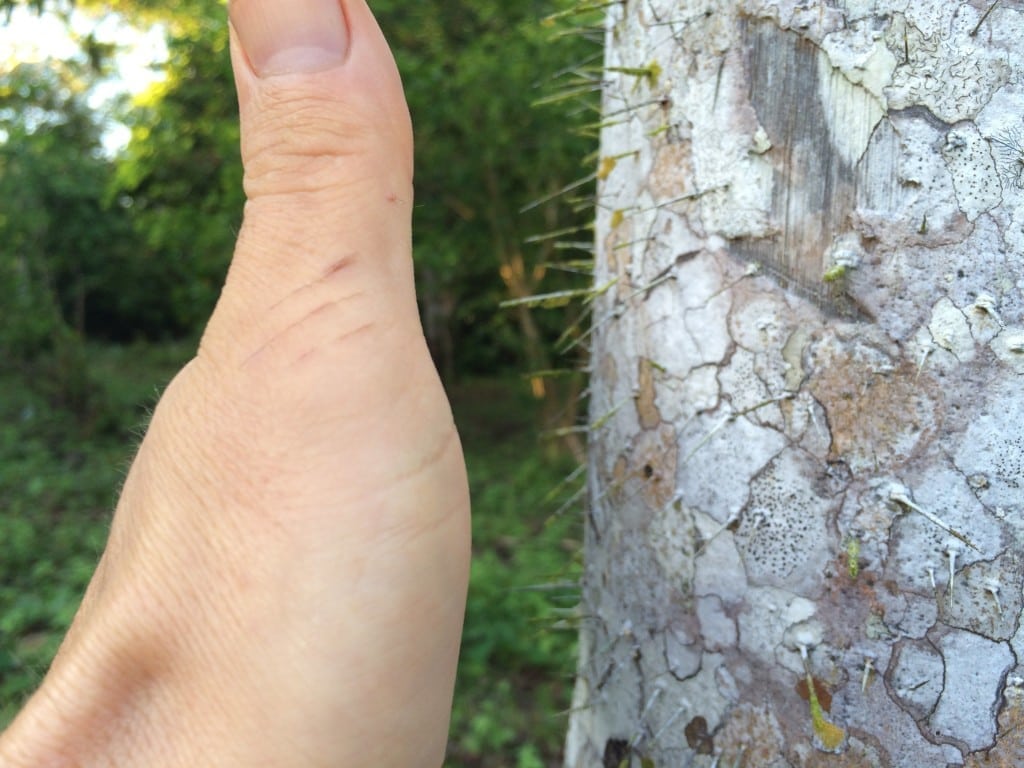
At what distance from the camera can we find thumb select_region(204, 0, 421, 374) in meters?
0.94

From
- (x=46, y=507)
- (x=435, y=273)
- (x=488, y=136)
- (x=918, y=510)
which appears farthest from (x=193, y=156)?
(x=918, y=510)

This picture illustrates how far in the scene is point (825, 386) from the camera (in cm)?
103

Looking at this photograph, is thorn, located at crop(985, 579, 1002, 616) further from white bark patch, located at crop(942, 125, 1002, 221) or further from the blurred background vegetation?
the blurred background vegetation

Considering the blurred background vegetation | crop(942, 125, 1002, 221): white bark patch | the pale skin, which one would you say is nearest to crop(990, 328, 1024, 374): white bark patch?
crop(942, 125, 1002, 221): white bark patch

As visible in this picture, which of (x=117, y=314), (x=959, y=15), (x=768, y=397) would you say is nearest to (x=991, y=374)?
(x=768, y=397)

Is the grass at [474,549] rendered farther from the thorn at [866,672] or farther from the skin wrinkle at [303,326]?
the thorn at [866,672]

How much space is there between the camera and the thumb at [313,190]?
936 millimetres

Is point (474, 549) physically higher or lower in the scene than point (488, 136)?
lower

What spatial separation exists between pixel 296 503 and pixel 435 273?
302 inches

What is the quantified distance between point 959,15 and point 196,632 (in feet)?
3.58

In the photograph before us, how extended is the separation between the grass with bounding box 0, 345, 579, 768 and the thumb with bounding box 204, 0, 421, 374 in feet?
1.35

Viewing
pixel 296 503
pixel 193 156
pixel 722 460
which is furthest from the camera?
pixel 193 156

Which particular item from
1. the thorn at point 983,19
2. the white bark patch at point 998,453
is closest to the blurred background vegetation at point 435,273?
the white bark patch at point 998,453

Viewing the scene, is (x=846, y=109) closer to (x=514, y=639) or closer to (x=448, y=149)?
(x=514, y=639)
